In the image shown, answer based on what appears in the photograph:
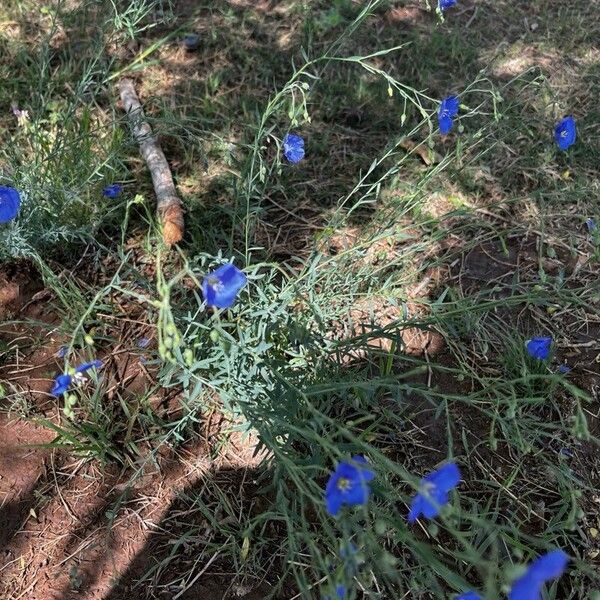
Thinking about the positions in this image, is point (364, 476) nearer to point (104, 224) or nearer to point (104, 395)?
point (104, 395)

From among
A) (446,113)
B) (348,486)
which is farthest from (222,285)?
(446,113)

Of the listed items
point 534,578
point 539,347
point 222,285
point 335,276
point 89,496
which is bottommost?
point 539,347

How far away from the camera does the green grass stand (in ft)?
6.00

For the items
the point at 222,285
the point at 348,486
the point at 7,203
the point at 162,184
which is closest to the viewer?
the point at 348,486

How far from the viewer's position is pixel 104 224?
2.65 m

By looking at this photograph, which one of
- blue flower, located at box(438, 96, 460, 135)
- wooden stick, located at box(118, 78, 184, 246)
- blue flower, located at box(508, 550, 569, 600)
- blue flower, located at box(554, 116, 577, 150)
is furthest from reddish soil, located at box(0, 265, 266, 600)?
blue flower, located at box(554, 116, 577, 150)

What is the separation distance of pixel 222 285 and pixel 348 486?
0.55 meters

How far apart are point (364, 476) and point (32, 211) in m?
1.63

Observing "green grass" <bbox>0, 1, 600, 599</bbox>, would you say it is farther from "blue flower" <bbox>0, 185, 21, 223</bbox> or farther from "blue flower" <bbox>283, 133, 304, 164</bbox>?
"blue flower" <bbox>0, 185, 21, 223</bbox>

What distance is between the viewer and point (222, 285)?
1.50 meters

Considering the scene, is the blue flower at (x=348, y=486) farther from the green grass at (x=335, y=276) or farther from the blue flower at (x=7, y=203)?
the blue flower at (x=7, y=203)

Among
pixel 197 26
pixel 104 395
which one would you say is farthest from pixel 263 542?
pixel 197 26

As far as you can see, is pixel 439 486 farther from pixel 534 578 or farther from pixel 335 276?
pixel 335 276

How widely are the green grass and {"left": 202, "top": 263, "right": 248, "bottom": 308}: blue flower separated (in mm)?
58
